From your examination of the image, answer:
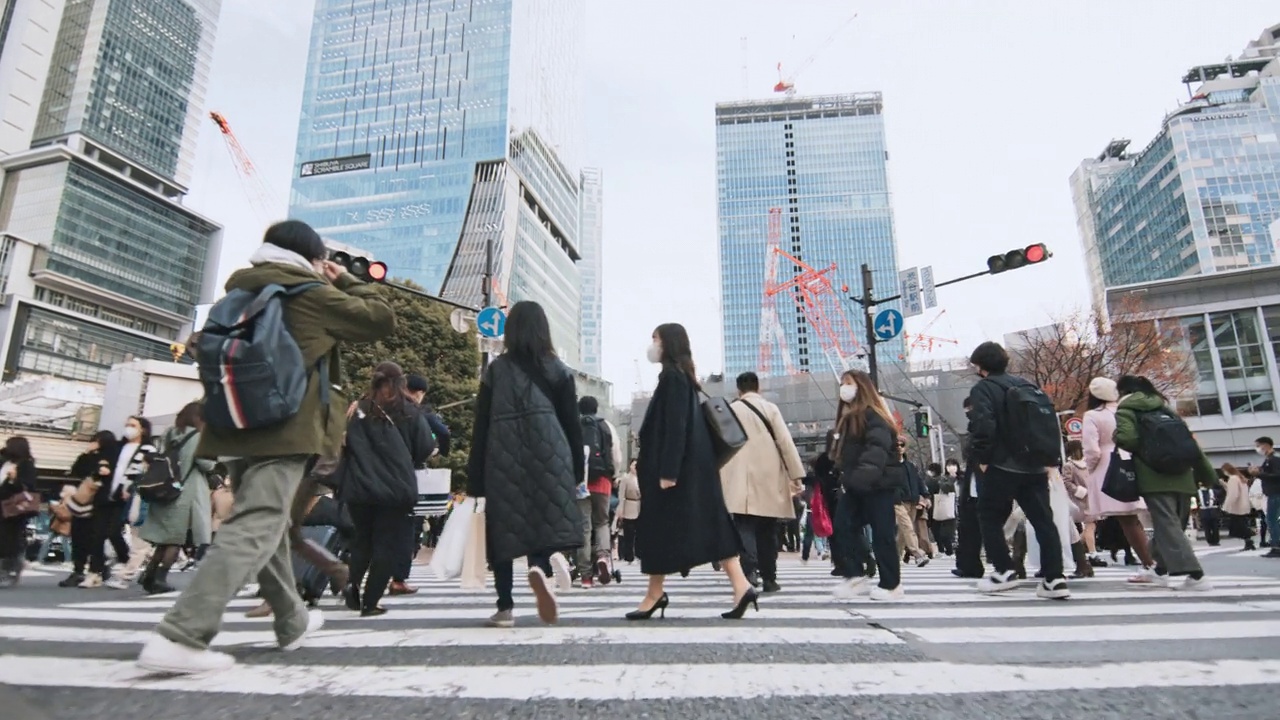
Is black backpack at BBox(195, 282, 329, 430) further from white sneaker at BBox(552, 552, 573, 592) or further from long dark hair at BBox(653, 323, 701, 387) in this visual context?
white sneaker at BBox(552, 552, 573, 592)

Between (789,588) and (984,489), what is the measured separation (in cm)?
200

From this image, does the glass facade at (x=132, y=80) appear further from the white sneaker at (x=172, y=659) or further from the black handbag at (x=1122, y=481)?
the black handbag at (x=1122, y=481)

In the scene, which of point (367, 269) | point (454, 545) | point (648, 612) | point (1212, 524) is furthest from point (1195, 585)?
point (1212, 524)

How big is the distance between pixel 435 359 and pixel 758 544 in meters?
26.3

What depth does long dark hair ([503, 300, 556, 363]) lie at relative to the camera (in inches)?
140

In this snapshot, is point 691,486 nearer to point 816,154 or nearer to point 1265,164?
point 1265,164

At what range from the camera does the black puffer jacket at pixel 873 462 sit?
4.76 metres

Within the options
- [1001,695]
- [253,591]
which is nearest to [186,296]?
[253,591]

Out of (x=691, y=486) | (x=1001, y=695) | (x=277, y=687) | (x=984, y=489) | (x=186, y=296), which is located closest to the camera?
(x=1001, y=695)

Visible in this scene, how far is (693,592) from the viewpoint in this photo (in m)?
5.52

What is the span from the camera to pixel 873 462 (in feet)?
15.8

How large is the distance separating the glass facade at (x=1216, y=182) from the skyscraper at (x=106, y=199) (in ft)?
379

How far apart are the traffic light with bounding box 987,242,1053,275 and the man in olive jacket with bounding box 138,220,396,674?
1120cm

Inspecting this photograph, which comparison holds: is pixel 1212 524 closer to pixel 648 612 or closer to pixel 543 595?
pixel 648 612
